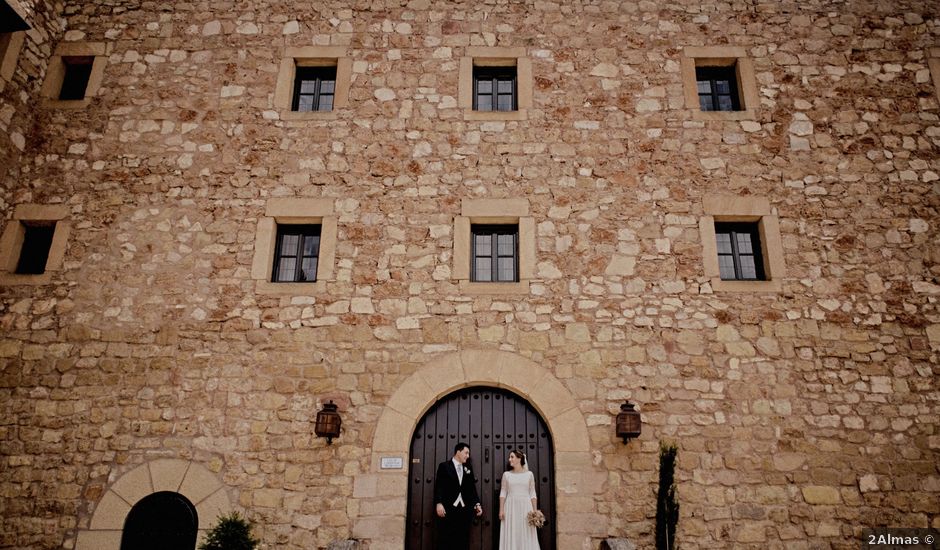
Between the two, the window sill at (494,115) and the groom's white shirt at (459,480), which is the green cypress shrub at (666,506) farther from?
the window sill at (494,115)

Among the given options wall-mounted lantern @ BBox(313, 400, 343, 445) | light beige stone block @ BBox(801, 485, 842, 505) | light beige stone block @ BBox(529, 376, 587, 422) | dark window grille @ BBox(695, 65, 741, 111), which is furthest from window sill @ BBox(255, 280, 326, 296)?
light beige stone block @ BBox(801, 485, 842, 505)

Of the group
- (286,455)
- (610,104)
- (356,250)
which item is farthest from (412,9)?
(286,455)

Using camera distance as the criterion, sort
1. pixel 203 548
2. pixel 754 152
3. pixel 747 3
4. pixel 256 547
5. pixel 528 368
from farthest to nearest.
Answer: pixel 747 3 < pixel 754 152 < pixel 528 368 < pixel 256 547 < pixel 203 548

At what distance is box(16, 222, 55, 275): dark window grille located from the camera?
260 inches

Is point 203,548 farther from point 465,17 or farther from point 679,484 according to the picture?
point 465,17

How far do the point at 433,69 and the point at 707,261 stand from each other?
410 centimetres

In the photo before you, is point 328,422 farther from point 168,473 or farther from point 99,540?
point 99,540

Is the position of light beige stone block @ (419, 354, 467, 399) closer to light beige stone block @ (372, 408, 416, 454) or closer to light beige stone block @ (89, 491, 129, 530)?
light beige stone block @ (372, 408, 416, 454)

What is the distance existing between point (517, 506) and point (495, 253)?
2.77 metres

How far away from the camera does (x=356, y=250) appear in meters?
6.44

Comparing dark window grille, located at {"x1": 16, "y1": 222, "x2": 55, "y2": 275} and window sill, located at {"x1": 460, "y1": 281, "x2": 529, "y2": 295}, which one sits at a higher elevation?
dark window grille, located at {"x1": 16, "y1": 222, "x2": 55, "y2": 275}

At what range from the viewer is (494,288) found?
6262 millimetres

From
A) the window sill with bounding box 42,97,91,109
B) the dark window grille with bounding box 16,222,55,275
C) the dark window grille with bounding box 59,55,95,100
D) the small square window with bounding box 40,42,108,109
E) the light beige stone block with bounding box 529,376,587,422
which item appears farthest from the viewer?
the dark window grille with bounding box 59,55,95,100

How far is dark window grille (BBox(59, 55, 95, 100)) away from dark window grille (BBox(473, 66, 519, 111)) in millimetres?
5081
